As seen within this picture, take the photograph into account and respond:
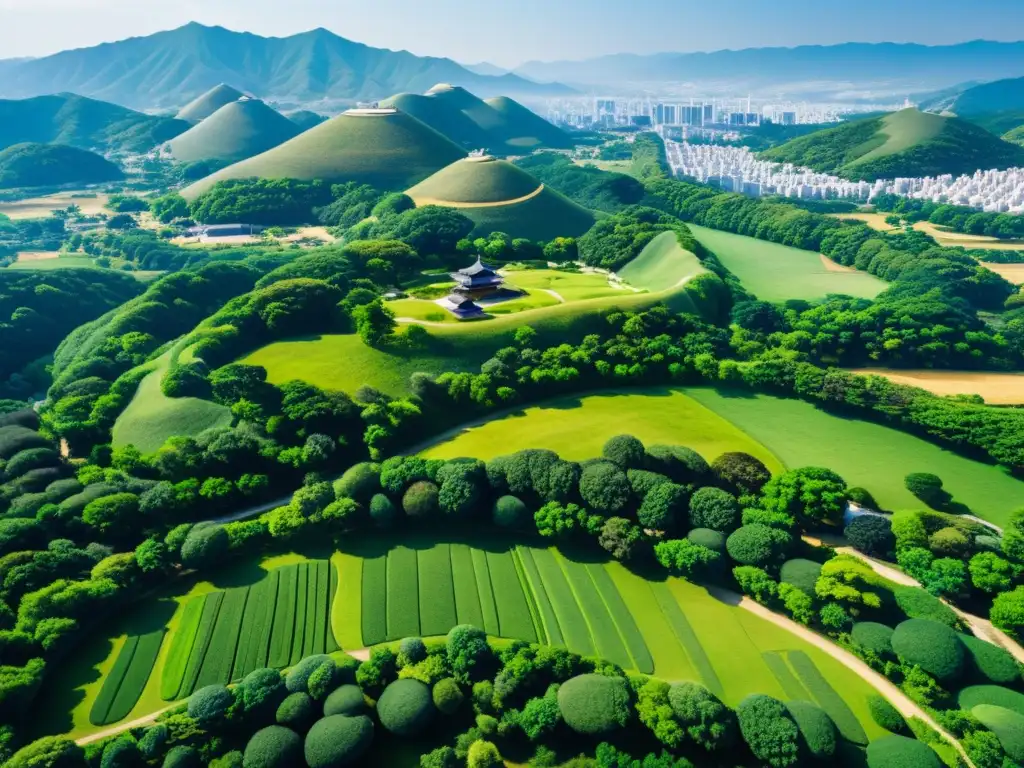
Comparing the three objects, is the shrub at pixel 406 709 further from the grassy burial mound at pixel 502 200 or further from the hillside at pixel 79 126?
the hillside at pixel 79 126

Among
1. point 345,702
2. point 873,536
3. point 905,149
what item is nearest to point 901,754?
point 873,536

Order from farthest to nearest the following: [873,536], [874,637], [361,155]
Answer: [361,155]
[873,536]
[874,637]

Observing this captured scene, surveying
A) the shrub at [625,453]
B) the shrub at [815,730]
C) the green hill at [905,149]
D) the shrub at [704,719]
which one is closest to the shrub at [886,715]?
the shrub at [815,730]

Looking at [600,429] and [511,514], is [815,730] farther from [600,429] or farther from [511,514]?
[600,429]

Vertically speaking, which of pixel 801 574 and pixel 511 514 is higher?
pixel 801 574

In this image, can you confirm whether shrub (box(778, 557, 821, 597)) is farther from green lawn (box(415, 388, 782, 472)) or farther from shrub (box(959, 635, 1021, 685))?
green lawn (box(415, 388, 782, 472))

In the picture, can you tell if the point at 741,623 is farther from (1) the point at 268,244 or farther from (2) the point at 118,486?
(1) the point at 268,244
